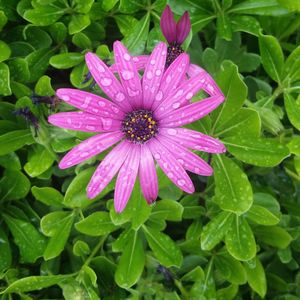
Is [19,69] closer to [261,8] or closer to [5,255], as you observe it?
[5,255]

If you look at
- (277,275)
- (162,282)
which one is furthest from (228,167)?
(277,275)

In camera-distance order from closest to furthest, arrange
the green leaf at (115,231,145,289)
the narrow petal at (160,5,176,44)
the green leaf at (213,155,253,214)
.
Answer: the narrow petal at (160,5,176,44) < the green leaf at (213,155,253,214) < the green leaf at (115,231,145,289)

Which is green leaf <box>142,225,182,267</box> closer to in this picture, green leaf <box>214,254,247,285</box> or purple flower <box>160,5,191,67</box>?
green leaf <box>214,254,247,285</box>

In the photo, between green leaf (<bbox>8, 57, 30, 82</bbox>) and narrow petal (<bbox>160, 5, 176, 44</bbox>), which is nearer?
narrow petal (<bbox>160, 5, 176, 44</bbox>)

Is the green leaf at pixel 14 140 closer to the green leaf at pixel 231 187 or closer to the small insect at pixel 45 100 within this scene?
the small insect at pixel 45 100

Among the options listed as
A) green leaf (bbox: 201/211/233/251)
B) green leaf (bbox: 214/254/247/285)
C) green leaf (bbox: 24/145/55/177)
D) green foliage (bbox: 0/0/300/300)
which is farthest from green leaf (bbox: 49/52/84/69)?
green leaf (bbox: 214/254/247/285)

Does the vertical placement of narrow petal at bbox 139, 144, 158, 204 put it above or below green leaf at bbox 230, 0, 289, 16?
below

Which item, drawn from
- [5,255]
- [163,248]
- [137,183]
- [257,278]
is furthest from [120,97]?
[257,278]

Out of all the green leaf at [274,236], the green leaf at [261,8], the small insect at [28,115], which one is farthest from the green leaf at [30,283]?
the green leaf at [261,8]
